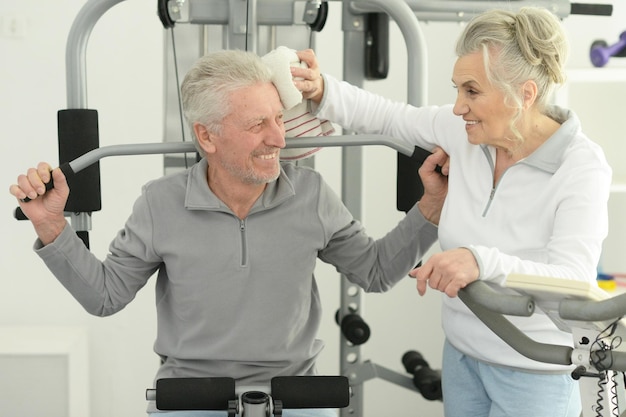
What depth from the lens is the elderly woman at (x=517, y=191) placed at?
65.1 inches

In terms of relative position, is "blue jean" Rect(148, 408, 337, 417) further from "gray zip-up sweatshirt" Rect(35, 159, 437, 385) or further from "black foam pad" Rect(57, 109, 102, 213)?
"black foam pad" Rect(57, 109, 102, 213)

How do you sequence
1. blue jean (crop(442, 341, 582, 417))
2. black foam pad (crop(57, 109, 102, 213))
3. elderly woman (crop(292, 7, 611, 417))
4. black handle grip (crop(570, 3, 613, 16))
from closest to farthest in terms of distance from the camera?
elderly woman (crop(292, 7, 611, 417))
blue jean (crop(442, 341, 582, 417))
black foam pad (crop(57, 109, 102, 213))
black handle grip (crop(570, 3, 613, 16))

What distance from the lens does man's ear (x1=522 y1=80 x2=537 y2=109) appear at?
171 centimetres

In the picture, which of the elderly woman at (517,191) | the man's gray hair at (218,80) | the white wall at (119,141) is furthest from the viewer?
the white wall at (119,141)

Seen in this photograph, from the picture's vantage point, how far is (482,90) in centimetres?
173

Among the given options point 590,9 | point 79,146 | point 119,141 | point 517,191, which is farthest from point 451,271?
point 119,141

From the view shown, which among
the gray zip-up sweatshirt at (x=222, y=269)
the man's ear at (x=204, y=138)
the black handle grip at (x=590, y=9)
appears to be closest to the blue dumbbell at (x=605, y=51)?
the black handle grip at (x=590, y=9)

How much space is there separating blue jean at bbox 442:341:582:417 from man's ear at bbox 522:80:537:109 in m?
0.52

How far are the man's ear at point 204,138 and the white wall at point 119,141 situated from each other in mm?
1611

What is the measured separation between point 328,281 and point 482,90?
2.06 m

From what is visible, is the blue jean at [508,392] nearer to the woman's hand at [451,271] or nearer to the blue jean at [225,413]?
the blue jean at [225,413]

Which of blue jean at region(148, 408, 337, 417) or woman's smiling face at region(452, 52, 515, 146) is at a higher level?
woman's smiling face at region(452, 52, 515, 146)

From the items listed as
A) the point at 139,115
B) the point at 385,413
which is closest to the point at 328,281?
the point at 385,413

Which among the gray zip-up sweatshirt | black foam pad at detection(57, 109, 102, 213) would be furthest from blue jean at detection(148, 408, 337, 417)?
black foam pad at detection(57, 109, 102, 213)
